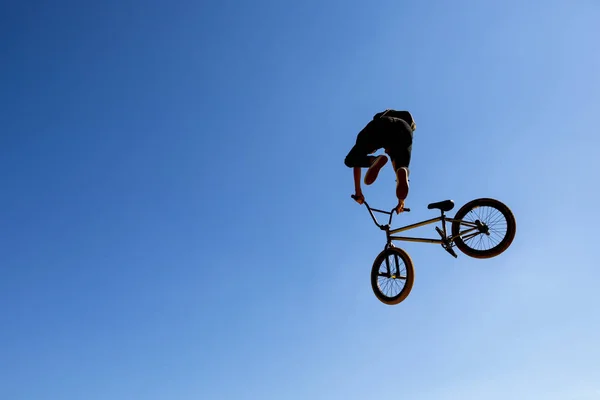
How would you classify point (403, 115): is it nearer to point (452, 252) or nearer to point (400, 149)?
point (400, 149)

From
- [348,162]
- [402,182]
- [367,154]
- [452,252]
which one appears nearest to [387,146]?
[367,154]

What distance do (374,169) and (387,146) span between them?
511 mm

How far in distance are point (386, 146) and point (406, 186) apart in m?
0.87

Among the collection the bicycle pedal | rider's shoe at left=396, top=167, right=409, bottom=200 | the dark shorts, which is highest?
the dark shorts

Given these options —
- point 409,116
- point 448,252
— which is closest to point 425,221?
point 448,252

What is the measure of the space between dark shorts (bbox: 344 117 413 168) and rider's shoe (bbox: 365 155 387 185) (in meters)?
0.17

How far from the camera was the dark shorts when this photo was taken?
9.34 meters

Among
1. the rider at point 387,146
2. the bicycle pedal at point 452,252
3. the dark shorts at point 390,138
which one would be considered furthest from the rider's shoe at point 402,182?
the bicycle pedal at point 452,252

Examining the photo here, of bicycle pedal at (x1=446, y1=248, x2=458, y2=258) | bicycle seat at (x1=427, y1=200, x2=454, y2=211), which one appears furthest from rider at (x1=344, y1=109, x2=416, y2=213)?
bicycle pedal at (x1=446, y1=248, x2=458, y2=258)

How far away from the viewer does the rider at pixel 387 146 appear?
934cm

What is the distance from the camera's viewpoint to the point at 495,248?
9516mm

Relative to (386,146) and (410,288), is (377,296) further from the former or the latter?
(386,146)

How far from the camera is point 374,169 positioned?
9.71m

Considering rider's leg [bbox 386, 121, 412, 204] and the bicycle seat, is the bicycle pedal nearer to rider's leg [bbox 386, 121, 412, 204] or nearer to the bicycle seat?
the bicycle seat
